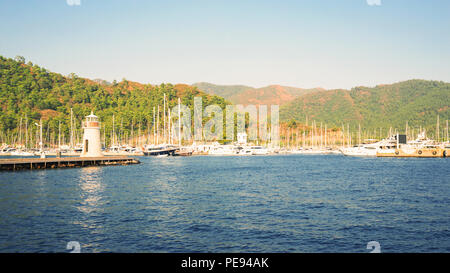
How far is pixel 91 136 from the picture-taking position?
273ft

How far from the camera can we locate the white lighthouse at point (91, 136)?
80.2m

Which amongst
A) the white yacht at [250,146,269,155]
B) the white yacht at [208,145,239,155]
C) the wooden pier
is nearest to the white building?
the white yacht at [250,146,269,155]

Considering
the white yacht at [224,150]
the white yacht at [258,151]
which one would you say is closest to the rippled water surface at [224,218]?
the white yacht at [224,150]

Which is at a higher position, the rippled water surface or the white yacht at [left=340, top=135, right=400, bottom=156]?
the white yacht at [left=340, top=135, right=400, bottom=156]

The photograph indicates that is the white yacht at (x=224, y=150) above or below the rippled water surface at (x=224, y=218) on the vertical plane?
above

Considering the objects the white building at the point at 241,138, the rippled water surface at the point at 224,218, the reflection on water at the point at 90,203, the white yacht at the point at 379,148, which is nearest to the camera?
the rippled water surface at the point at 224,218

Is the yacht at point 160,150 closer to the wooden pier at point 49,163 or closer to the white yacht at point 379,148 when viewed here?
the wooden pier at point 49,163

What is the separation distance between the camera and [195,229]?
24.3 meters

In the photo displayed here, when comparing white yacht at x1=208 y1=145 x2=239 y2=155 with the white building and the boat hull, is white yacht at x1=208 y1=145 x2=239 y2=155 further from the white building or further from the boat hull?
the boat hull

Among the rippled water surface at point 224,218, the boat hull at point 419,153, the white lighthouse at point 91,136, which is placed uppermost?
the white lighthouse at point 91,136

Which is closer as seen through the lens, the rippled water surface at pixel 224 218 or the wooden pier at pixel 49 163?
the rippled water surface at pixel 224 218

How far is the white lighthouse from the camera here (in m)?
80.2
